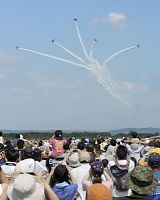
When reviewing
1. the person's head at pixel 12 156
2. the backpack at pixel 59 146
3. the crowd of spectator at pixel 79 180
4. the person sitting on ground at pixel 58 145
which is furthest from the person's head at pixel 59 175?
the backpack at pixel 59 146

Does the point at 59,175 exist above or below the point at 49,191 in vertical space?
above

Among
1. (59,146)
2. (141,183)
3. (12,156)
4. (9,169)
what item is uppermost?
(59,146)

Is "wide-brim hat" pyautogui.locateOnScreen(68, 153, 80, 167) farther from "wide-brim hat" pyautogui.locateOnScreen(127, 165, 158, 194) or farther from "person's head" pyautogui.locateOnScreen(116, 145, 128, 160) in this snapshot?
"wide-brim hat" pyautogui.locateOnScreen(127, 165, 158, 194)

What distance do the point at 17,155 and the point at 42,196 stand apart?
3.32 m

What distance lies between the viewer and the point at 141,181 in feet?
19.9

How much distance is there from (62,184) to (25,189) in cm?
141

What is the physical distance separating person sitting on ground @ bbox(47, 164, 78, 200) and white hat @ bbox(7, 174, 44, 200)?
1.07 meters

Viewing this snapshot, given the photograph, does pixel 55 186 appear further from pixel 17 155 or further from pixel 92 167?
pixel 17 155

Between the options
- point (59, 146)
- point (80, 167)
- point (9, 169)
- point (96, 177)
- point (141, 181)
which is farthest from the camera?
point (59, 146)

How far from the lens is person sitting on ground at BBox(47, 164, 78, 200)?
25.0 ft

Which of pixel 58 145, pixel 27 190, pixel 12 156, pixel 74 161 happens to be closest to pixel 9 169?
pixel 12 156

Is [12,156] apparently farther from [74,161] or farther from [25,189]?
[25,189]

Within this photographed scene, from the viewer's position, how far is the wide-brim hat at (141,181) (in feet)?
19.9

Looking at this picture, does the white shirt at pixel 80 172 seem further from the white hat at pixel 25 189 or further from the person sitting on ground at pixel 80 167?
the white hat at pixel 25 189
